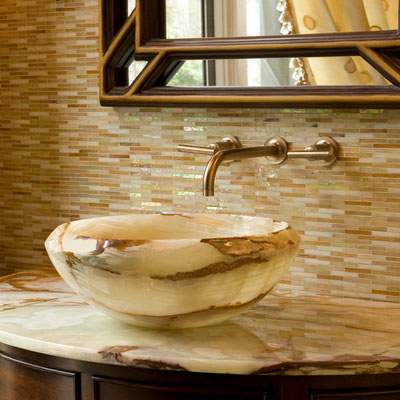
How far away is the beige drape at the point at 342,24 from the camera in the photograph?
1246mm

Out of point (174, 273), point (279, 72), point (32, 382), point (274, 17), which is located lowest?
point (32, 382)

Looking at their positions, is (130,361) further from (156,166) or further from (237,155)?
(156,166)

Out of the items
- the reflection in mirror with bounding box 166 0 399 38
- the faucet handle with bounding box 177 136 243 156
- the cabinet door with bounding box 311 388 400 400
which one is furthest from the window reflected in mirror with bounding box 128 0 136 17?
the cabinet door with bounding box 311 388 400 400

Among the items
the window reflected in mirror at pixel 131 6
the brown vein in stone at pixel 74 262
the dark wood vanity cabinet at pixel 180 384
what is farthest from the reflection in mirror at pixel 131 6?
the dark wood vanity cabinet at pixel 180 384

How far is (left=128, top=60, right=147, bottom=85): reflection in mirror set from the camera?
1.50 metres

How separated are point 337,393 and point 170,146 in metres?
0.71

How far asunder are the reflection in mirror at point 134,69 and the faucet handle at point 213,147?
22 centimetres

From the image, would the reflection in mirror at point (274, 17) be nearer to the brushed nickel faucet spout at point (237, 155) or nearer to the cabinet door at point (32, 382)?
the brushed nickel faucet spout at point (237, 155)

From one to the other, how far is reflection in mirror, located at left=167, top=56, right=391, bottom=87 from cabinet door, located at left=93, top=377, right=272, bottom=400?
613mm

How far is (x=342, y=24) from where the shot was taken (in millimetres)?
1274

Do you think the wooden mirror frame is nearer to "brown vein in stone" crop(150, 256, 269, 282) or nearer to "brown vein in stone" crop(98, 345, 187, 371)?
"brown vein in stone" crop(150, 256, 269, 282)

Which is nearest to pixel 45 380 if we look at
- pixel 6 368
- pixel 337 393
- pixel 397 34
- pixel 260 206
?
pixel 6 368

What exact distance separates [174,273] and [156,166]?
1.87 ft

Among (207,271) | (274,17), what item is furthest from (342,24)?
(207,271)
